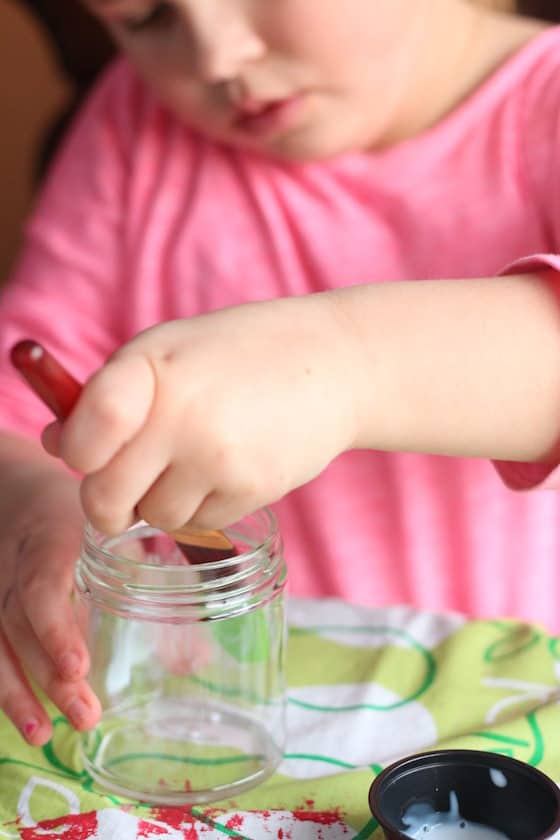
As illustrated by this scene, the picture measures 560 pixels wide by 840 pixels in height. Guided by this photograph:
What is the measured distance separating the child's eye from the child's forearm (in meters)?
0.32

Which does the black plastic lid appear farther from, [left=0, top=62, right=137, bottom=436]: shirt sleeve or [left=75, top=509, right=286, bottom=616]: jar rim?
[left=0, top=62, right=137, bottom=436]: shirt sleeve

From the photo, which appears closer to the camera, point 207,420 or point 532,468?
point 207,420

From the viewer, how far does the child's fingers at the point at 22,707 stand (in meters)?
0.57

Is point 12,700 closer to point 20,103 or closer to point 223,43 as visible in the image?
point 223,43

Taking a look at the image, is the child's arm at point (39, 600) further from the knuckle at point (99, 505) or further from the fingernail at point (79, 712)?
the knuckle at point (99, 505)

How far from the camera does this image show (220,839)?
1.61 feet

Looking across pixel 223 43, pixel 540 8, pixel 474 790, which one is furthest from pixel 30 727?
pixel 540 8

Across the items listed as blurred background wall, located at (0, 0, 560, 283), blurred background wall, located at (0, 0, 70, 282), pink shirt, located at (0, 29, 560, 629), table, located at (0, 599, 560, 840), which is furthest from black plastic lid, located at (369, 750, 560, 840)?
blurred background wall, located at (0, 0, 70, 282)

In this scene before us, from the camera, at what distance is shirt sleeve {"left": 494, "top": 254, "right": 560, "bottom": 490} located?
23.3 inches

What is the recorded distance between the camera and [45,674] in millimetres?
580

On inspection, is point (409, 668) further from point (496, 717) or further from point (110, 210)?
point (110, 210)

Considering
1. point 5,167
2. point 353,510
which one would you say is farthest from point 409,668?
point 5,167

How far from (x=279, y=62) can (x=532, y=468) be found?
0.33m

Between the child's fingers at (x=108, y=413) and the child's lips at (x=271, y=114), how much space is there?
0.40 m
